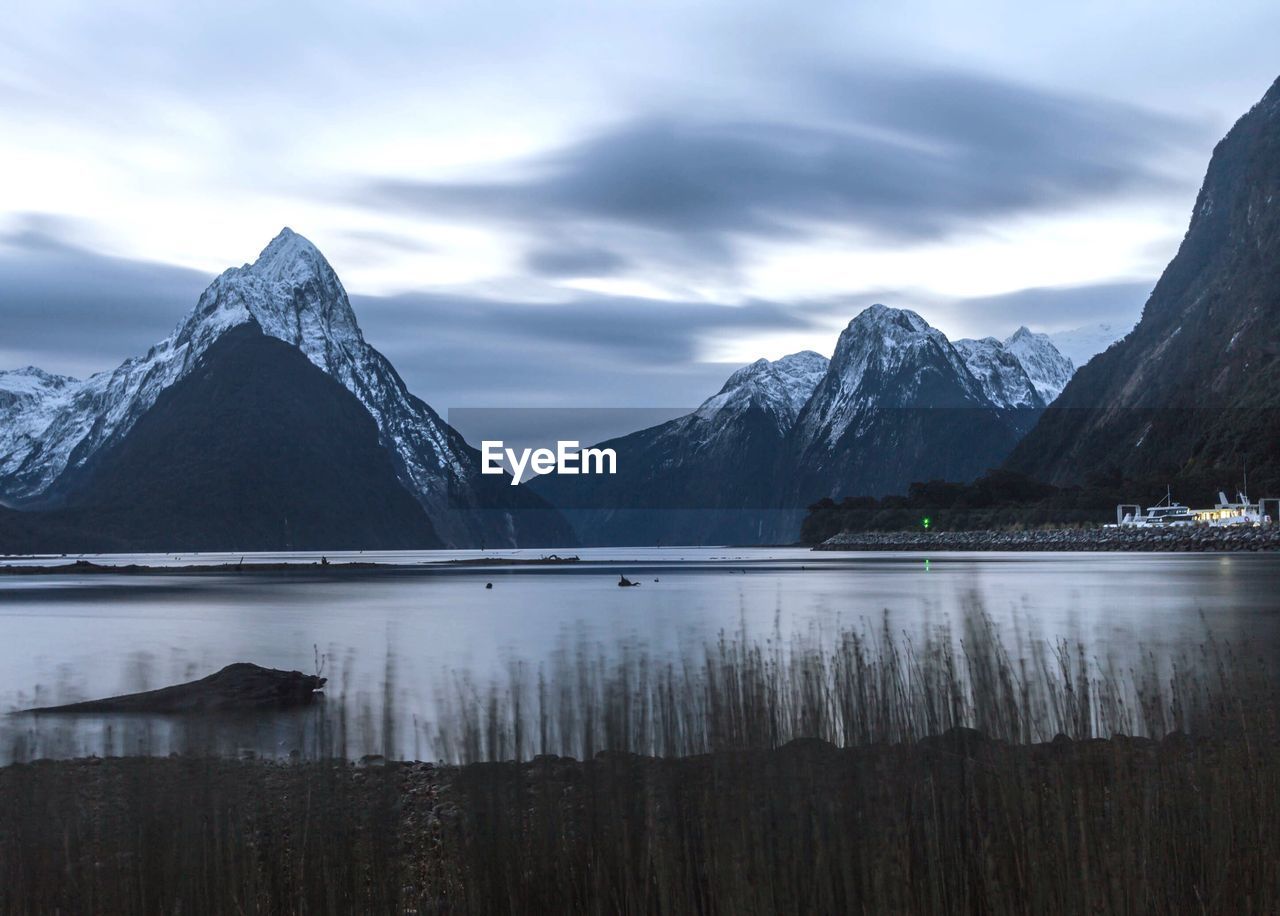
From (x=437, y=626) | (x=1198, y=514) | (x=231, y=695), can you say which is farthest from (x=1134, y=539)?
(x=231, y=695)

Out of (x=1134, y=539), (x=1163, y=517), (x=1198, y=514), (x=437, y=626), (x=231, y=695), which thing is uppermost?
(x=1198, y=514)

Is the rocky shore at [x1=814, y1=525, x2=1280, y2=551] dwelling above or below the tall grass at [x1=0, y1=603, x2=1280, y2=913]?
below

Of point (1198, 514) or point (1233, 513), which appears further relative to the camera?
point (1198, 514)

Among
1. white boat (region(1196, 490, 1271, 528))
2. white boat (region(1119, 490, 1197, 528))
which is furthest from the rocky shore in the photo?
white boat (region(1196, 490, 1271, 528))

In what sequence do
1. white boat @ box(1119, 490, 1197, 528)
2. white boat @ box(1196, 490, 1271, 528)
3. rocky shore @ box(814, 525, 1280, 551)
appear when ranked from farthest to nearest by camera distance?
white boat @ box(1119, 490, 1197, 528) < white boat @ box(1196, 490, 1271, 528) < rocky shore @ box(814, 525, 1280, 551)

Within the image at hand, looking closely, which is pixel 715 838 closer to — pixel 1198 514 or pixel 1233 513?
pixel 1233 513

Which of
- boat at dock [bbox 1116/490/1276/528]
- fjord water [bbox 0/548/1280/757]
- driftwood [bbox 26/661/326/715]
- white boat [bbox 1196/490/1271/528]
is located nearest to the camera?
fjord water [bbox 0/548/1280/757]

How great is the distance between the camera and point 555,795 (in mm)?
8664

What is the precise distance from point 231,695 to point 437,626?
86.0 feet

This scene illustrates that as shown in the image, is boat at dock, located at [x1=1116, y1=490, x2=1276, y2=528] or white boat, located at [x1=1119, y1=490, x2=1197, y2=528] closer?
boat at dock, located at [x1=1116, y1=490, x2=1276, y2=528]

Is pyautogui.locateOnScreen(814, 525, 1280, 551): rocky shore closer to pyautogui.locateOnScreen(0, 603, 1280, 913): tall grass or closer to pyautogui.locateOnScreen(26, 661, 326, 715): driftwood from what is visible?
pyautogui.locateOnScreen(26, 661, 326, 715): driftwood

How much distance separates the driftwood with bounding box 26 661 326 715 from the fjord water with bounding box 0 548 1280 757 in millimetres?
745

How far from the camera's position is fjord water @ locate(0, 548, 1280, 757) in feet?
63.7

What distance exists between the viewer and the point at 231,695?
2223 cm
